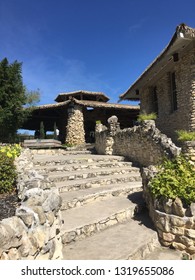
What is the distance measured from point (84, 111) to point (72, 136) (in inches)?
162

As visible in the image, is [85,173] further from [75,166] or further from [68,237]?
[68,237]

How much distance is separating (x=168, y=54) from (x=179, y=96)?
2.09m

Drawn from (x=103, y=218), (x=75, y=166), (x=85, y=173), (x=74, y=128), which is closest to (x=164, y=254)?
(x=103, y=218)

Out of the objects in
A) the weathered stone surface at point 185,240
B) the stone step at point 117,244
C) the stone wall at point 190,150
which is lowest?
the weathered stone surface at point 185,240

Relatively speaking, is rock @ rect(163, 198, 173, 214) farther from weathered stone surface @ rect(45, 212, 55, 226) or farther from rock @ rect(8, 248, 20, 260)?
rock @ rect(8, 248, 20, 260)

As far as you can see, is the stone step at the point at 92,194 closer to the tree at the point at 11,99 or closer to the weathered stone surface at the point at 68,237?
the weathered stone surface at the point at 68,237

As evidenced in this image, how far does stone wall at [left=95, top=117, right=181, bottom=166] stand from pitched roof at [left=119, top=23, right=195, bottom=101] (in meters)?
3.22

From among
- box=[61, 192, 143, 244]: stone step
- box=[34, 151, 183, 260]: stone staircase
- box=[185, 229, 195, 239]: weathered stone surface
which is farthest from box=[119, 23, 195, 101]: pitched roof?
box=[185, 229, 195, 239]: weathered stone surface

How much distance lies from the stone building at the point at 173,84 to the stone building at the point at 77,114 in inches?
244

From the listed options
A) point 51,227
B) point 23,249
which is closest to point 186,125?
point 51,227

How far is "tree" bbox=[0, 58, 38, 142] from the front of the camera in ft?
58.0

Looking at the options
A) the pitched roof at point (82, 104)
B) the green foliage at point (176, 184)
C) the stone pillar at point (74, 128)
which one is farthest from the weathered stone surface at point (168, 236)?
the pitched roof at point (82, 104)

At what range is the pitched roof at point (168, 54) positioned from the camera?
9227mm
